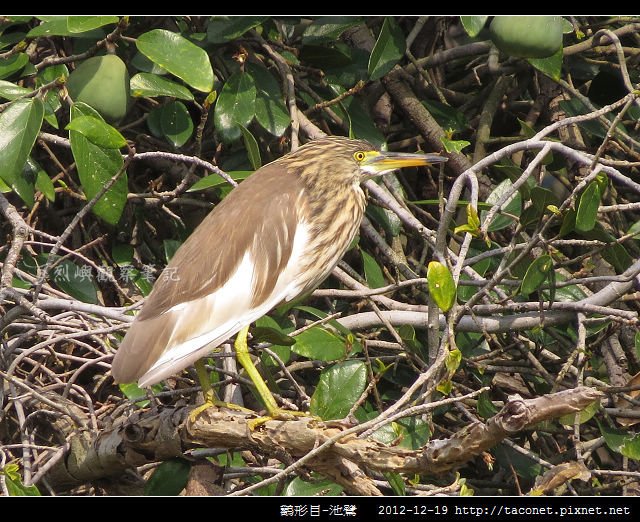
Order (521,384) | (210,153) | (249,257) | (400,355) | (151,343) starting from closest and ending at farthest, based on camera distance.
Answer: (151,343), (249,257), (400,355), (521,384), (210,153)

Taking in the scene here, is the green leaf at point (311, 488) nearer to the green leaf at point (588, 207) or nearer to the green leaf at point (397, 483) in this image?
the green leaf at point (397, 483)

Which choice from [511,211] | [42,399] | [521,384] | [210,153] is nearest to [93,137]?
[42,399]

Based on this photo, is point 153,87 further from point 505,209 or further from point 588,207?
point 588,207

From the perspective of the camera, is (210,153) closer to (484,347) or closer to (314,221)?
(314,221)

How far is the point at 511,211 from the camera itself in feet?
8.24

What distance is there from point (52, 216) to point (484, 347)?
1.32 metres

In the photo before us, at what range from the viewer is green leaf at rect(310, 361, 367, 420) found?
2.17m

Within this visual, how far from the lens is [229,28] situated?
8.40ft

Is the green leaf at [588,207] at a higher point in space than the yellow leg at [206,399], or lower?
higher

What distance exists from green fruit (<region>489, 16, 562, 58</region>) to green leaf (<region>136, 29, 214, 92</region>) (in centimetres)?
73

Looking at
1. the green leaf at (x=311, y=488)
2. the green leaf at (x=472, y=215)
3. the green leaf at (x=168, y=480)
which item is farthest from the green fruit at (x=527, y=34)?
the green leaf at (x=168, y=480)

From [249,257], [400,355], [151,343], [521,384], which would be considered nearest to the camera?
[151,343]

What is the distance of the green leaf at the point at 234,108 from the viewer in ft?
8.35

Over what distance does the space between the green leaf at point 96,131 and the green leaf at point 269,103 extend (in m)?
0.53
